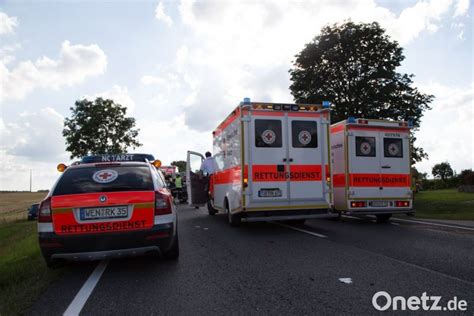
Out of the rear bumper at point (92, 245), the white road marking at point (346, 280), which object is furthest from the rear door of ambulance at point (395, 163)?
the rear bumper at point (92, 245)

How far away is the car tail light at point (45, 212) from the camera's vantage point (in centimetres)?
549

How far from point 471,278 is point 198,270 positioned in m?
3.54

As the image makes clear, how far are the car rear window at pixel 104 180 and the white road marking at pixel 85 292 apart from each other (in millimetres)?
1191

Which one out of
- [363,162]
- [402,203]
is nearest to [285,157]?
[363,162]

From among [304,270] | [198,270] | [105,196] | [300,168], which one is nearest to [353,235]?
[300,168]

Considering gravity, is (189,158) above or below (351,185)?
above

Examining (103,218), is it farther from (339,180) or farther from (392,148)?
(392,148)

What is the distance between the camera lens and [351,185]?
11.3 m

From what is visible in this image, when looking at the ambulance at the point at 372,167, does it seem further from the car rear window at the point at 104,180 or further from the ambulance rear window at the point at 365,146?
the car rear window at the point at 104,180

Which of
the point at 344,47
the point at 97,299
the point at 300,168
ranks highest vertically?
the point at 344,47

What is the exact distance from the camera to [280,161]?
9648 mm

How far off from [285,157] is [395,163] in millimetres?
4077

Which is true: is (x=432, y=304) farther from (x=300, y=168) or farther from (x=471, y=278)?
(x=300, y=168)

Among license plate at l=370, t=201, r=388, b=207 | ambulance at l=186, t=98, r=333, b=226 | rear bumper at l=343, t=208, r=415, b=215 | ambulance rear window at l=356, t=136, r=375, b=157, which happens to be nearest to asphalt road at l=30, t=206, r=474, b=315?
ambulance at l=186, t=98, r=333, b=226
